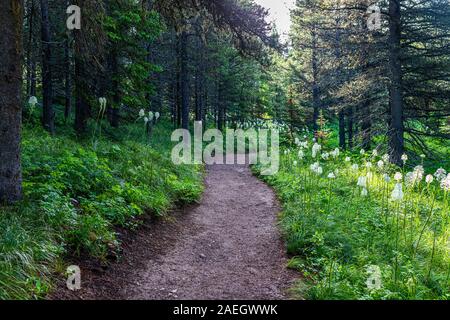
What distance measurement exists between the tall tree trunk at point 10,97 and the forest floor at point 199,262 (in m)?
1.58

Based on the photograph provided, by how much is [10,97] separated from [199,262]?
363 centimetres

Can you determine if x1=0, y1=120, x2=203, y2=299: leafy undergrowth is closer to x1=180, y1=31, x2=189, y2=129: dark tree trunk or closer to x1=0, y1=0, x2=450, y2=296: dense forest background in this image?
x1=0, y1=0, x2=450, y2=296: dense forest background

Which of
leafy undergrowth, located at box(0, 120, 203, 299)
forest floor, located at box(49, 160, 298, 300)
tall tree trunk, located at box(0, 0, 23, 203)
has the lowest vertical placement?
forest floor, located at box(49, 160, 298, 300)

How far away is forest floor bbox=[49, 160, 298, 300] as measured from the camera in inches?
171

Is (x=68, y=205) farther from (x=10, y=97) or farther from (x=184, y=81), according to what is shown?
(x=184, y=81)

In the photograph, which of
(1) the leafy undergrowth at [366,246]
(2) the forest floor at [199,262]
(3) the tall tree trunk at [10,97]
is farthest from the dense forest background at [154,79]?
(1) the leafy undergrowth at [366,246]

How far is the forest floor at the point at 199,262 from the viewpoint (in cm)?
435

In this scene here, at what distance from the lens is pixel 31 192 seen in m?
5.13

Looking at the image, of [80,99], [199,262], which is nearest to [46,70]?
[80,99]

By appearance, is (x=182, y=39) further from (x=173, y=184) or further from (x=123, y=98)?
(x=173, y=184)

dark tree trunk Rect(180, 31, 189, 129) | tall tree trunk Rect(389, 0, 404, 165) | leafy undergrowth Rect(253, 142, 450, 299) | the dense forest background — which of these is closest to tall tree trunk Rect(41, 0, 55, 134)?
the dense forest background

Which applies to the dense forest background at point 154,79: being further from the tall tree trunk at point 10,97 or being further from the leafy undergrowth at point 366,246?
the leafy undergrowth at point 366,246

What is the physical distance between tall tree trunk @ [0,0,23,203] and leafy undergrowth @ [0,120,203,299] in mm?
329

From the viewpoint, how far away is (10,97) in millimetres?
4793
